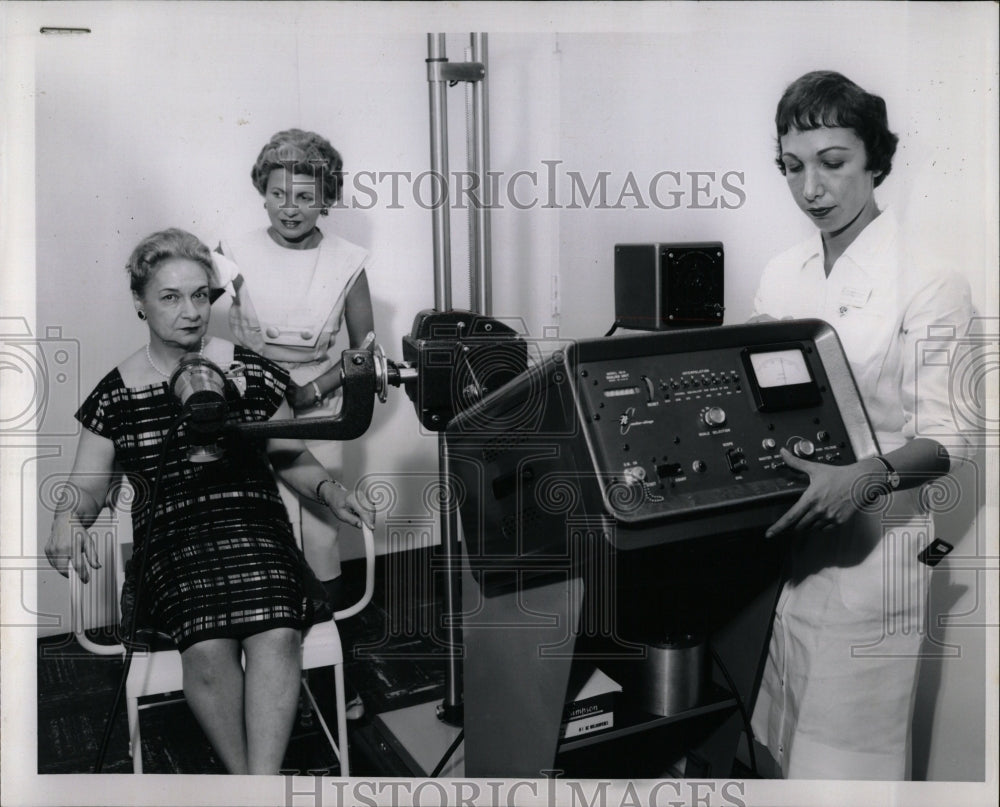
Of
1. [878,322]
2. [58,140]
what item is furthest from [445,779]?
[58,140]

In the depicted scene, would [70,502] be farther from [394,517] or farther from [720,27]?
[720,27]

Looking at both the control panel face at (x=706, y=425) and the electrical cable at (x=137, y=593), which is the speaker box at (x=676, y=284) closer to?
the control panel face at (x=706, y=425)

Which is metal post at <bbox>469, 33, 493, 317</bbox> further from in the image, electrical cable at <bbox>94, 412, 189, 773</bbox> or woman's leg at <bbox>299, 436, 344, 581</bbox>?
electrical cable at <bbox>94, 412, 189, 773</bbox>

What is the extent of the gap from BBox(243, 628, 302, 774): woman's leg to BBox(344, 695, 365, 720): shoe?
0.25 meters

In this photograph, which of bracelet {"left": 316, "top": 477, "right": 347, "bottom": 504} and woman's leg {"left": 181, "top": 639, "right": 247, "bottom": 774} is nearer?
woman's leg {"left": 181, "top": 639, "right": 247, "bottom": 774}

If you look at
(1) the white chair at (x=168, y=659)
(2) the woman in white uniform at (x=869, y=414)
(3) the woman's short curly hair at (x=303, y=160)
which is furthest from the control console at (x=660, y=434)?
(3) the woman's short curly hair at (x=303, y=160)

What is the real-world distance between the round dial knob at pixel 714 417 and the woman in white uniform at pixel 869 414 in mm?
507

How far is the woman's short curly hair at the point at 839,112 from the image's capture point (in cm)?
167

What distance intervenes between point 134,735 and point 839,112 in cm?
172

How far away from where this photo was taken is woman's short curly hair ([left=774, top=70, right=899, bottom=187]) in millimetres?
1675

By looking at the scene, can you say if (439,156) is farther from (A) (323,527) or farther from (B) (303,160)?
(A) (323,527)

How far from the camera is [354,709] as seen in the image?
194 cm

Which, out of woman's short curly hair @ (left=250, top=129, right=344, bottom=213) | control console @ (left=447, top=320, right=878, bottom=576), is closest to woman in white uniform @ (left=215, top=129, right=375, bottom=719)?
woman's short curly hair @ (left=250, top=129, right=344, bottom=213)

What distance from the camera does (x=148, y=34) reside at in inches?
64.1
